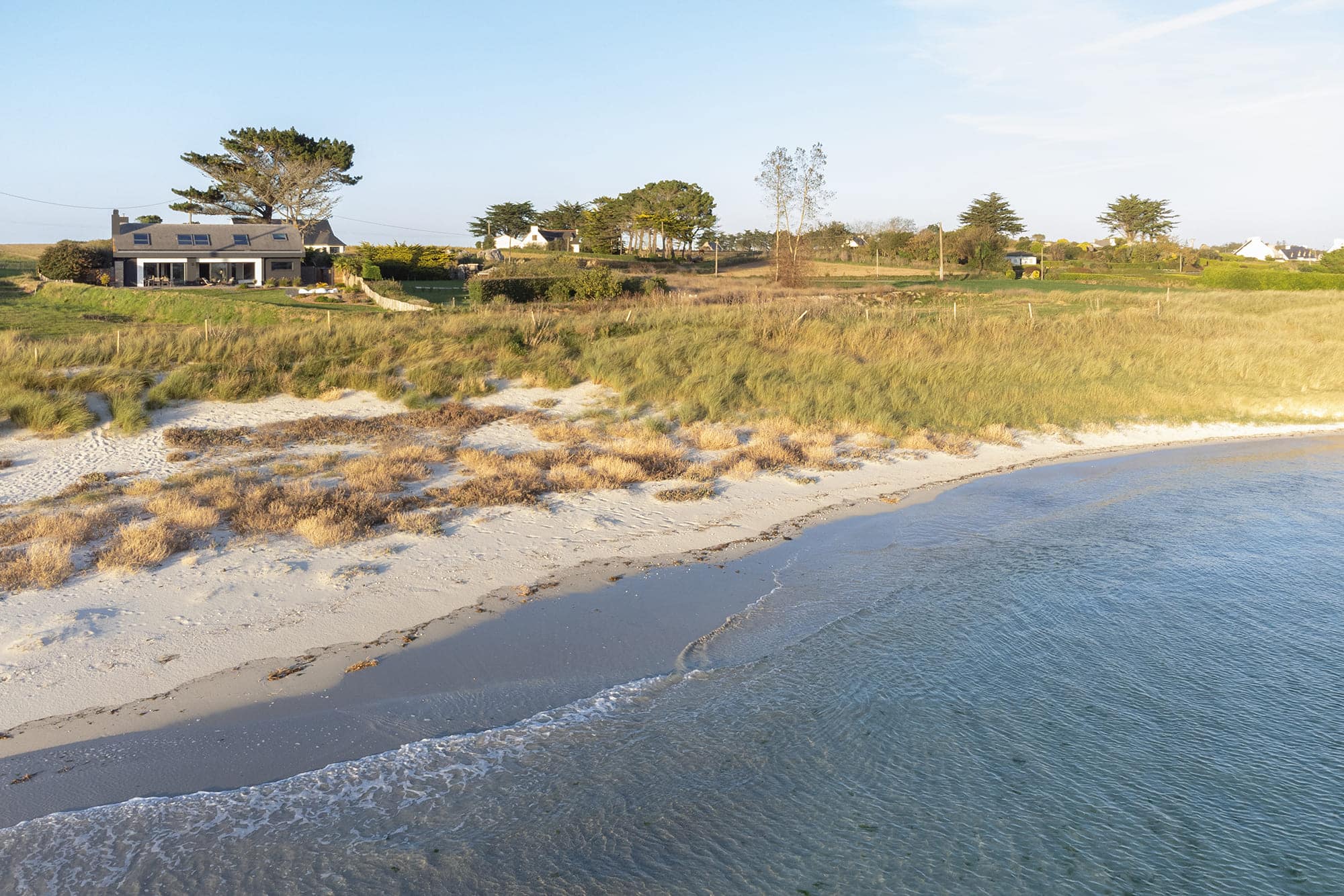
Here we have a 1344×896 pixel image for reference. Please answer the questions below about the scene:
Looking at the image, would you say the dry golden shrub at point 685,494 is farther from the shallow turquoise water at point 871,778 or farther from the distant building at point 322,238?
the distant building at point 322,238

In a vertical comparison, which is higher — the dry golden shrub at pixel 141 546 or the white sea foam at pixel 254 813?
the dry golden shrub at pixel 141 546

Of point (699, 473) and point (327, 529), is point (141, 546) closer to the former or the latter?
point (327, 529)

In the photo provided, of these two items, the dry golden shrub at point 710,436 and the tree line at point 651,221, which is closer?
the dry golden shrub at point 710,436

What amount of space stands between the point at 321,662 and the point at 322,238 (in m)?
83.1

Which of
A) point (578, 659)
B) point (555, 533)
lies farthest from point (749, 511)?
point (578, 659)

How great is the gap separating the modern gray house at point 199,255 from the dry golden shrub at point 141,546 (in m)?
50.5

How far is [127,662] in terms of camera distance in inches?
310

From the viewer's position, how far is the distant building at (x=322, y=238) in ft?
260

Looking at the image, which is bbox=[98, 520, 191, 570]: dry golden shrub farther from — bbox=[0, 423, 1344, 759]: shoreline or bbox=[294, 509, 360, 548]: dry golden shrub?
bbox=[0, 423, 1344, 759]: shoreline

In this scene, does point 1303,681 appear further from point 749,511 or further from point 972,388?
point 972,388

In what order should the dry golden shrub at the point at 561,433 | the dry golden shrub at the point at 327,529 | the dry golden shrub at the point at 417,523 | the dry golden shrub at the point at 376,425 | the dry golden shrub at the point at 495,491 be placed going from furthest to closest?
the dry golden shrub at the point at 561,433, the dry golden shrub at the point at 376,425, the dry golden shrub at the point at 495,491, the dry golden shrub at the point at 417,523, the dry golden shrub at the point at 327,529

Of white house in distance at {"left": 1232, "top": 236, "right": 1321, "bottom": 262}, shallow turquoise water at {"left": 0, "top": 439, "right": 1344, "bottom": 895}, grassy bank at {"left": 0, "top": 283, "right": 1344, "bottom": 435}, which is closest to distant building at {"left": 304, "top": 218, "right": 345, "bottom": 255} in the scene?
grassy bank at {"left": 0, "top": 283, "right": 1344, "bottom": 435}

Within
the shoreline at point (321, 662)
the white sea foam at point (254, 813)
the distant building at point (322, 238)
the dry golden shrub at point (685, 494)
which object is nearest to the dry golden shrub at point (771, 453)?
the dry golden shrub at point (685, 494)

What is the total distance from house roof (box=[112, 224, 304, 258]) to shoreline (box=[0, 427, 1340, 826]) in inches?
2135
